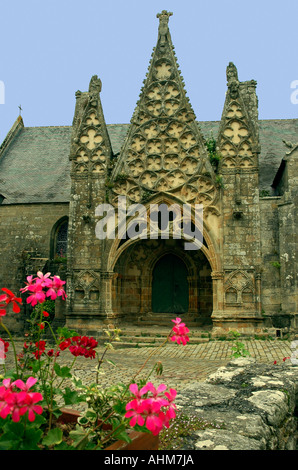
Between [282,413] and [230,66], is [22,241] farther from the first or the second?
[282,413]

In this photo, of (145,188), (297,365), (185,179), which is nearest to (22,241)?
(145,188)

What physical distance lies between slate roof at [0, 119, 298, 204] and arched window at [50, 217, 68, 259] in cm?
108

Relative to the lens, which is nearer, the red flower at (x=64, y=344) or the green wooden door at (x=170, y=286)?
the red flower at (x=64, y=344)

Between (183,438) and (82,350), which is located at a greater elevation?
(82,350)

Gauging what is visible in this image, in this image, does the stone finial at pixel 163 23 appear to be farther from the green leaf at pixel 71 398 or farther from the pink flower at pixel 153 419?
the pink flower at pixel 153 419

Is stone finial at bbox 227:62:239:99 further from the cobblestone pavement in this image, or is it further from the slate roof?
the cobblestone pavement

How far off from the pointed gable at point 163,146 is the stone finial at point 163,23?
0.37m

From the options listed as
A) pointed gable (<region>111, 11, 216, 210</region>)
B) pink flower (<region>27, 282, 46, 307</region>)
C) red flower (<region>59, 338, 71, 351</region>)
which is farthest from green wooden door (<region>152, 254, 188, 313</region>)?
pink flower (<region>27, 282, 46, 307</region>)

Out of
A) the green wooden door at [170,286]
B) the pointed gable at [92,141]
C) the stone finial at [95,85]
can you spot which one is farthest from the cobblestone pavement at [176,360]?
the stone finial at [95,85]

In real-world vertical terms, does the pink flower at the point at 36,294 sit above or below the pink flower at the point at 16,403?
above

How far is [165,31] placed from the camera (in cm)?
1529

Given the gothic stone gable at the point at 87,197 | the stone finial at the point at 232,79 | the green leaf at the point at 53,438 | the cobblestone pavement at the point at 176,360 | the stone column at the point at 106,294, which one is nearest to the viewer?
the green leaf at the point at 53,438

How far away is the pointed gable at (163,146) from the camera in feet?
45.5

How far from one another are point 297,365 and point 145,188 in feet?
32.5
